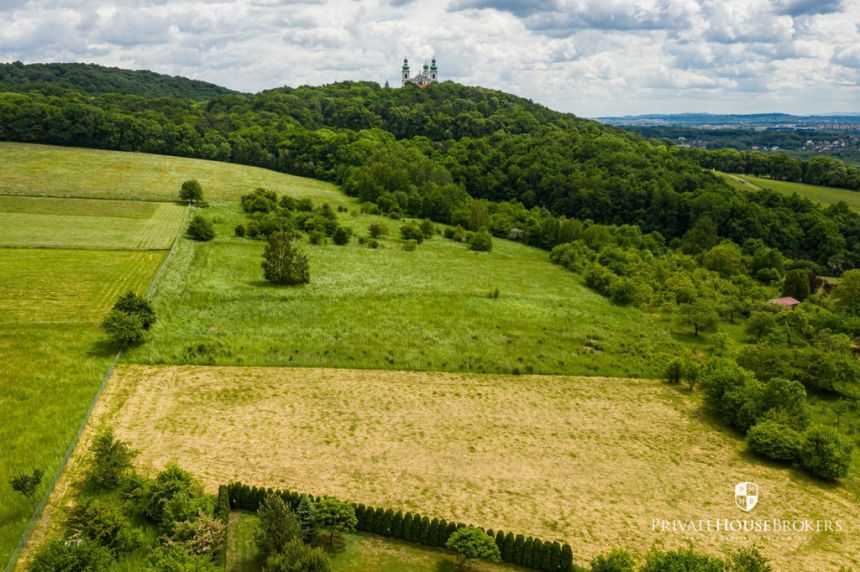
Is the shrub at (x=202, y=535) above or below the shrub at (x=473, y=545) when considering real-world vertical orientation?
above

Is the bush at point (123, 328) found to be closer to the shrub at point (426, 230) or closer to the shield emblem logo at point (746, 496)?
the shield emblem logo at point (746, 496)

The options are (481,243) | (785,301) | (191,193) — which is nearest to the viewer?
(785,301)

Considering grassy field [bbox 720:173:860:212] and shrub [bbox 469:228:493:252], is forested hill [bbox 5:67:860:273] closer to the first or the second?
shrub [bbox 469:228:493:252]

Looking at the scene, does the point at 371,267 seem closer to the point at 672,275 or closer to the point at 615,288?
the point at 615,288

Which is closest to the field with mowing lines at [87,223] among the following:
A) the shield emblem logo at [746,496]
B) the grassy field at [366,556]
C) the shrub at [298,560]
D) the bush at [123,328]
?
the bush at [123,328]

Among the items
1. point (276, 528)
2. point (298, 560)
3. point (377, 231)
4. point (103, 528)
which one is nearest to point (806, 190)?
point (377, 231)

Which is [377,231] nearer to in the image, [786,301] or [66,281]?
[66,281]
